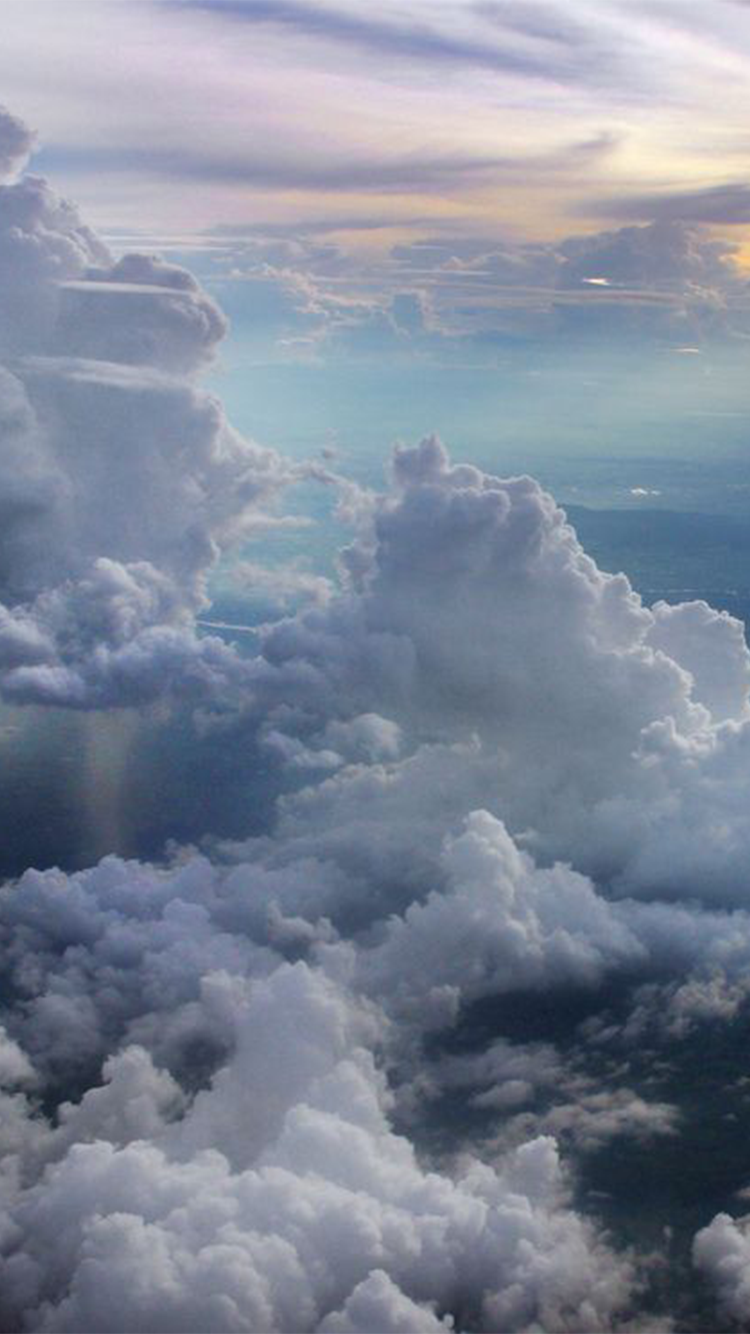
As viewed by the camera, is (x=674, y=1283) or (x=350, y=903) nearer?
(x=674, y=1283)

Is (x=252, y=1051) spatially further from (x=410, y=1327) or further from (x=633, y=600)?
(x=633, y=600)

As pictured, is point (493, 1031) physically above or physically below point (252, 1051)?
above

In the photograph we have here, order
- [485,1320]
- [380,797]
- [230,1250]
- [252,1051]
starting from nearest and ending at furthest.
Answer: [230,1250], [485,1320], [252,1051], [380,797]

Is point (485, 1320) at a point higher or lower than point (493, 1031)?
lower

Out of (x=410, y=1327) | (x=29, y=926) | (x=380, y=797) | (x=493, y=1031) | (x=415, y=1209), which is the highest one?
(x=380, y=797)

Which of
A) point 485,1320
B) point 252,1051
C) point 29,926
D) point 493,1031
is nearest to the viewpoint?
point 485,1320

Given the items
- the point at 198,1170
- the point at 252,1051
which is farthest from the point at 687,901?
the point at 198,1170

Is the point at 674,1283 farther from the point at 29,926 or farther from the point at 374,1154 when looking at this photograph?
the point at 29,926

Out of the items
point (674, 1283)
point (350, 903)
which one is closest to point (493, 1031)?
point (350, 903)

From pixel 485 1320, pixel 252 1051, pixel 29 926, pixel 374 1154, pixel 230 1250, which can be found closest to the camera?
pixel 230 1250

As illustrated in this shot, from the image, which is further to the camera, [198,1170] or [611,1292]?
[611,1292]
